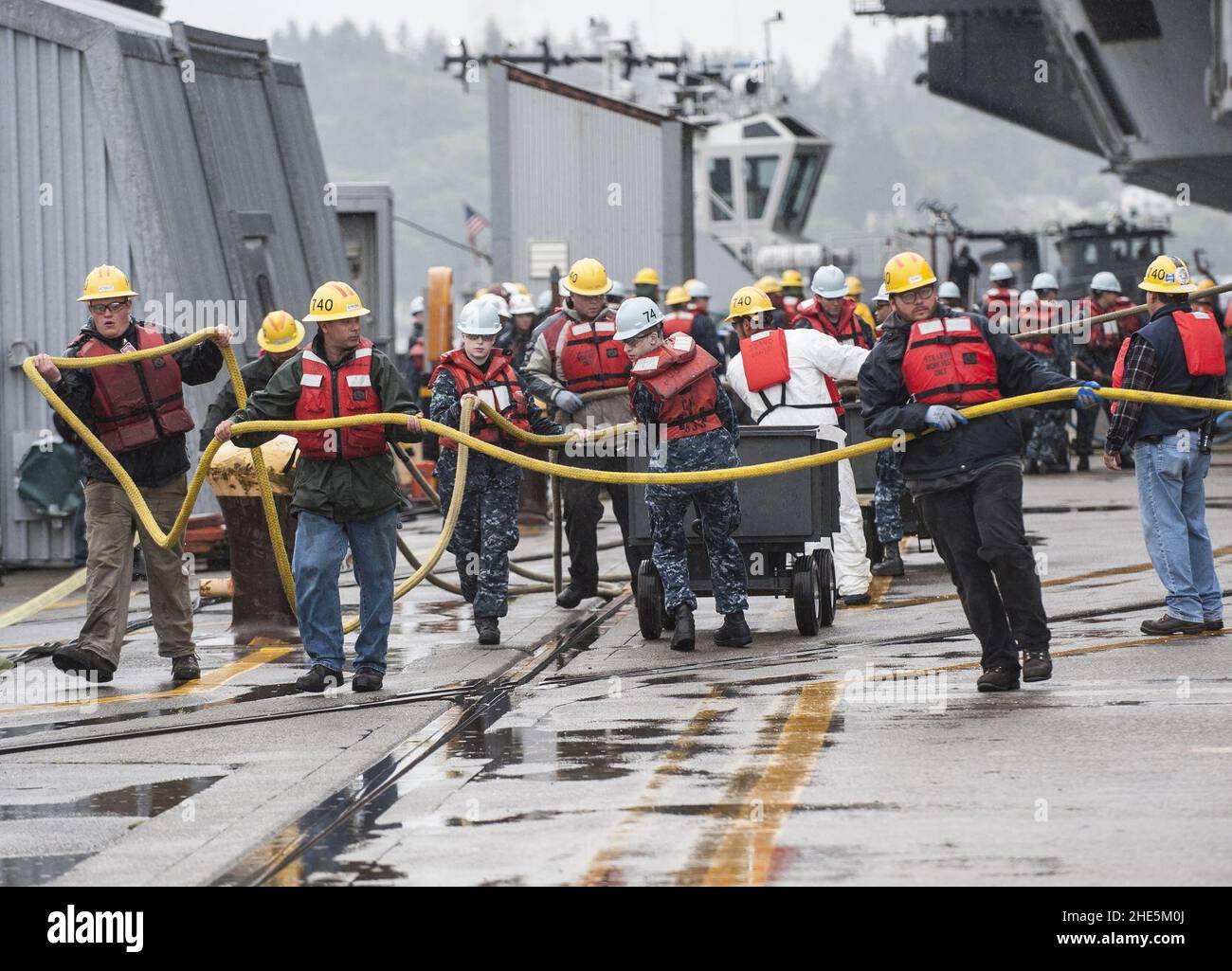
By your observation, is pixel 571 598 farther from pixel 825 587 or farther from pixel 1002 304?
pixel 1002 304

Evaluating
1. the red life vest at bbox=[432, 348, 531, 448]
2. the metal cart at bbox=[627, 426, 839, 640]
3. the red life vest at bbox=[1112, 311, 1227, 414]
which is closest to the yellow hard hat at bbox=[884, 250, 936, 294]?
the red life vest at bbox=[1112, 311, 1227, 414]

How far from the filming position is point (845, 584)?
1286 centimetres

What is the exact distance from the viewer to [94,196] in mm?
16125

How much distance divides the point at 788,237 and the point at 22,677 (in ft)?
159

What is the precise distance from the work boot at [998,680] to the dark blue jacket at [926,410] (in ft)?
3.11

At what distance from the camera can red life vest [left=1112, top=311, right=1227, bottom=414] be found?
34.8ft

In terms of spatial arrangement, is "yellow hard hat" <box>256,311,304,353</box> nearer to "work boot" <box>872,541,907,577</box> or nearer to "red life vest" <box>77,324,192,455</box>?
"red life vest" <box>77,324,192,455</box>

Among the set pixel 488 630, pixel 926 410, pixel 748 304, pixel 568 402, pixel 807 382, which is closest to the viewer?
pixel 926 410

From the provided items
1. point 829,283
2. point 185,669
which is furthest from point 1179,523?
point 185,669

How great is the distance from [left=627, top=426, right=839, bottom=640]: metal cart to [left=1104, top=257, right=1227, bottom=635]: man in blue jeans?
1.67m

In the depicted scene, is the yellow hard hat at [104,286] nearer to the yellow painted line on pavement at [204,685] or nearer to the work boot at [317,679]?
the yellow painted line on pavement at [204,685]

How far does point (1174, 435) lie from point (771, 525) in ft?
7.51

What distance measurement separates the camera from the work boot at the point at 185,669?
10.6 metres
